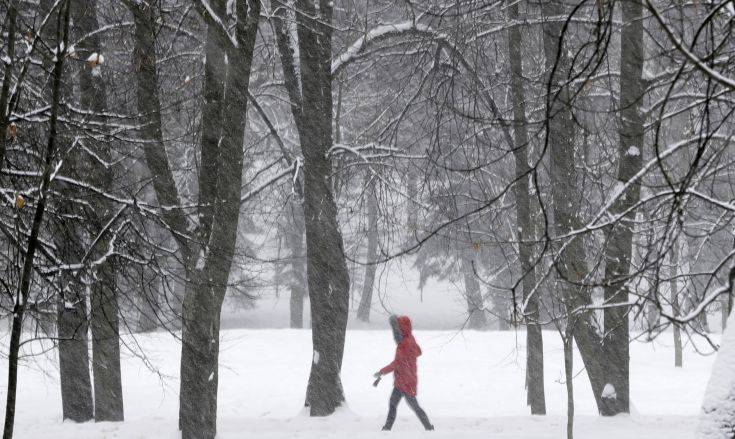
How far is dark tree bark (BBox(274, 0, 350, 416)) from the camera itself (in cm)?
1053

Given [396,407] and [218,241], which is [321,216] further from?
[396,407]

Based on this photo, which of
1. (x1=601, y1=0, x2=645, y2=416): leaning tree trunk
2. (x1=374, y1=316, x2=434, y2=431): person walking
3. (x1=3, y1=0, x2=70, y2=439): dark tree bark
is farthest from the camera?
(x1=374, y1=316, x2=434, y2=431): person walking

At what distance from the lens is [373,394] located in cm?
1728

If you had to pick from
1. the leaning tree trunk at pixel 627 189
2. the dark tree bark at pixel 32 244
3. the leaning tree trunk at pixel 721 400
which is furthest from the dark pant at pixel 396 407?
the leaning tree trunk at pixel 721 400

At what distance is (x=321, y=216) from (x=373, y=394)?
7916mm

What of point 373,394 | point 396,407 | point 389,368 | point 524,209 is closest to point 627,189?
point 524,209

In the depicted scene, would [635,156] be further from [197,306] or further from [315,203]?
[197,306]

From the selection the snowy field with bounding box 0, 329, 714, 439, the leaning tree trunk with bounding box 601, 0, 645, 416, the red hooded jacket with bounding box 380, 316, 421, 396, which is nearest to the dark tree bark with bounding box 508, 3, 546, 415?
the snowy field with bounding box 0, 329, 714, 439

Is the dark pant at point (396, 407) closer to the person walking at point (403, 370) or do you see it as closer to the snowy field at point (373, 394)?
the person walking at point (403, 370)

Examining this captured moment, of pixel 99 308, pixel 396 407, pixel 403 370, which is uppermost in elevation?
pixel 99 308

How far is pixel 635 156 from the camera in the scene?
930 cm

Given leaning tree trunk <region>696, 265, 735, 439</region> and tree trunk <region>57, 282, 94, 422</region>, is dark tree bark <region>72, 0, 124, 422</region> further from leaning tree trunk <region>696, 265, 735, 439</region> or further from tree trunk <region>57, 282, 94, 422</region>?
leaning tree trunk <region>696, 265, 735, 439</region>

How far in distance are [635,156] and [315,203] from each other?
4212 millimetres

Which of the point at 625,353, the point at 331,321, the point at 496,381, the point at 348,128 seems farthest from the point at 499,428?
the point at 348,128
